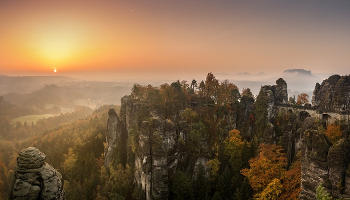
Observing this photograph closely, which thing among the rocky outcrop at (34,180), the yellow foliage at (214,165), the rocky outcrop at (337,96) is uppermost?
the rocky outcrop at (337,96)

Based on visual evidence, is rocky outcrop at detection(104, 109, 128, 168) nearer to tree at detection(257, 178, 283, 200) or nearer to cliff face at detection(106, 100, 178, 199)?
cliff face at detection(106, 100, 178, 199)

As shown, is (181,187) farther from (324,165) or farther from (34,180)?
(34,180)

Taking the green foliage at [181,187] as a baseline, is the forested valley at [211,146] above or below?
above

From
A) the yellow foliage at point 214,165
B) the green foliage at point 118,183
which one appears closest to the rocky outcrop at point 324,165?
the yellow foliage at point 214,165

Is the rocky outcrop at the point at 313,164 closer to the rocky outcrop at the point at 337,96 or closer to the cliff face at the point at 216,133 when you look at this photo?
the cliff face at the point at 216,133

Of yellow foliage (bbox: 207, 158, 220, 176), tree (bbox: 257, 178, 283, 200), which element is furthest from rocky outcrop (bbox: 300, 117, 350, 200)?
yellow foliage (bbox: 207, 158, 220, 176)

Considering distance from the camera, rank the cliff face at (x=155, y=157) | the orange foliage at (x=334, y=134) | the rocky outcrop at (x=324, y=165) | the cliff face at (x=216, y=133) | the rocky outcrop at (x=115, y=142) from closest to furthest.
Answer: the rocky outcrop at (x=324, y=165)
the cliff face at (x=216, y=133)
the orange foliage at (x=334, y=134)
the cliff face at (x=155, y=157)
the rocky outcrop at (x=115, y=142)
